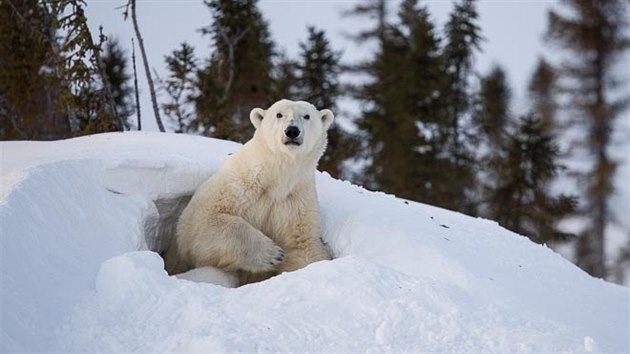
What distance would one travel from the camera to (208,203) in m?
5.83

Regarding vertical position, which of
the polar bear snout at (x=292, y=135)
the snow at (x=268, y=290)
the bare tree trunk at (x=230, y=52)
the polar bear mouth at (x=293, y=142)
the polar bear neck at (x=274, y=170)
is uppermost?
the bare tree trunk at (x=230, y=52)

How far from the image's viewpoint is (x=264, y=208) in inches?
235

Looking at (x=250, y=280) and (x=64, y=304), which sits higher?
(x=64, y=304)

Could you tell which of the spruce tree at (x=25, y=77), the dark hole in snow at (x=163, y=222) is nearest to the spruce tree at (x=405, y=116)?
the spruce tree at (x=25, y=77)

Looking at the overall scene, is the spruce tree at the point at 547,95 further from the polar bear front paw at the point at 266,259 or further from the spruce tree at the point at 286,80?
the polar bear front paw at the point at 266,259

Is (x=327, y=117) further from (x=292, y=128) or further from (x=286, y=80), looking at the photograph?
(x=286, y=80)

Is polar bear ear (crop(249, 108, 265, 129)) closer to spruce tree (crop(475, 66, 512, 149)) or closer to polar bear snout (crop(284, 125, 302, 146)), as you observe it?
polar bear snout (crop(284, 125, 302, 146))

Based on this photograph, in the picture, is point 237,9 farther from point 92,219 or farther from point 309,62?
point 92,219

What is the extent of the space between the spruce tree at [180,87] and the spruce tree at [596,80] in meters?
9.05

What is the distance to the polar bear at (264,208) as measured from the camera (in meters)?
5.62

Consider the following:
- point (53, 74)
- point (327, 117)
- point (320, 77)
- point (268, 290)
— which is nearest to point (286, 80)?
point (320, 77)

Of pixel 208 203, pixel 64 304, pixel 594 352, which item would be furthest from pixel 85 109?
pixel 594 352

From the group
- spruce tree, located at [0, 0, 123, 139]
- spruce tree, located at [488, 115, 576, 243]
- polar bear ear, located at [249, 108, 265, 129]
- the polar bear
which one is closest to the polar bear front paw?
the polar bear

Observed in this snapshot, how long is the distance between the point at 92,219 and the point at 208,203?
1.16 metres
